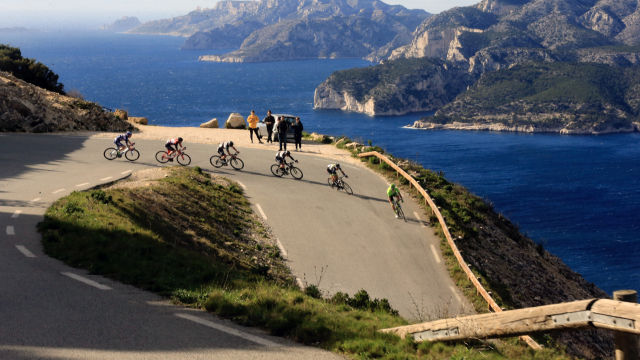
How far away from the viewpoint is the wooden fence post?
432 centimetres

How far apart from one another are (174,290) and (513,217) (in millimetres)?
84638

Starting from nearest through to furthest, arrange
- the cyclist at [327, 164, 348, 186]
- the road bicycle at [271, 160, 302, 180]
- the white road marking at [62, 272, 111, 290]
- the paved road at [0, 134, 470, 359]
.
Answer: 1. the paved road at [0, 134, 470, 359]
2. the white road marking at [62, 272, 111, 290]
3. the cyclist at [327, 164, 348, 186]
4. the road bicycle at [271, 160, 302, 180]

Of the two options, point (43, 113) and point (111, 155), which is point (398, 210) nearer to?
point (111, 155)

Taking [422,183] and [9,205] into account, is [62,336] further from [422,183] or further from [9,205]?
[422,183]

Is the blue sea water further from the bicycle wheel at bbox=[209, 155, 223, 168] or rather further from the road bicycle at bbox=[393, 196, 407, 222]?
the bicycle wheel at bbox=[209, 155, 223, 168]

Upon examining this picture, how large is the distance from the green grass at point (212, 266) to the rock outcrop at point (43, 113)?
64.6 ft

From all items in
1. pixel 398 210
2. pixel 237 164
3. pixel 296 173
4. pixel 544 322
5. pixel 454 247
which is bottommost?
pixel 454 247

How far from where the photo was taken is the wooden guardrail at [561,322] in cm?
417

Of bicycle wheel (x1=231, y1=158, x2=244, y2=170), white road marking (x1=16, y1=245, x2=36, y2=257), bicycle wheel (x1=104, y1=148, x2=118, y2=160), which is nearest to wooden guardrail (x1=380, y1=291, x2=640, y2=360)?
white road marking (x1=16, y1=245, x2=36, y2=257)

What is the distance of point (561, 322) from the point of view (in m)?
4.70

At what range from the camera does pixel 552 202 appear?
94.9m

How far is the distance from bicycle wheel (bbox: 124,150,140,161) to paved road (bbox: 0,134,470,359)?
0.43 m

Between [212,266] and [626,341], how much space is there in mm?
7746

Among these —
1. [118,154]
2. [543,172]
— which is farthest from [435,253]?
[543,172]
